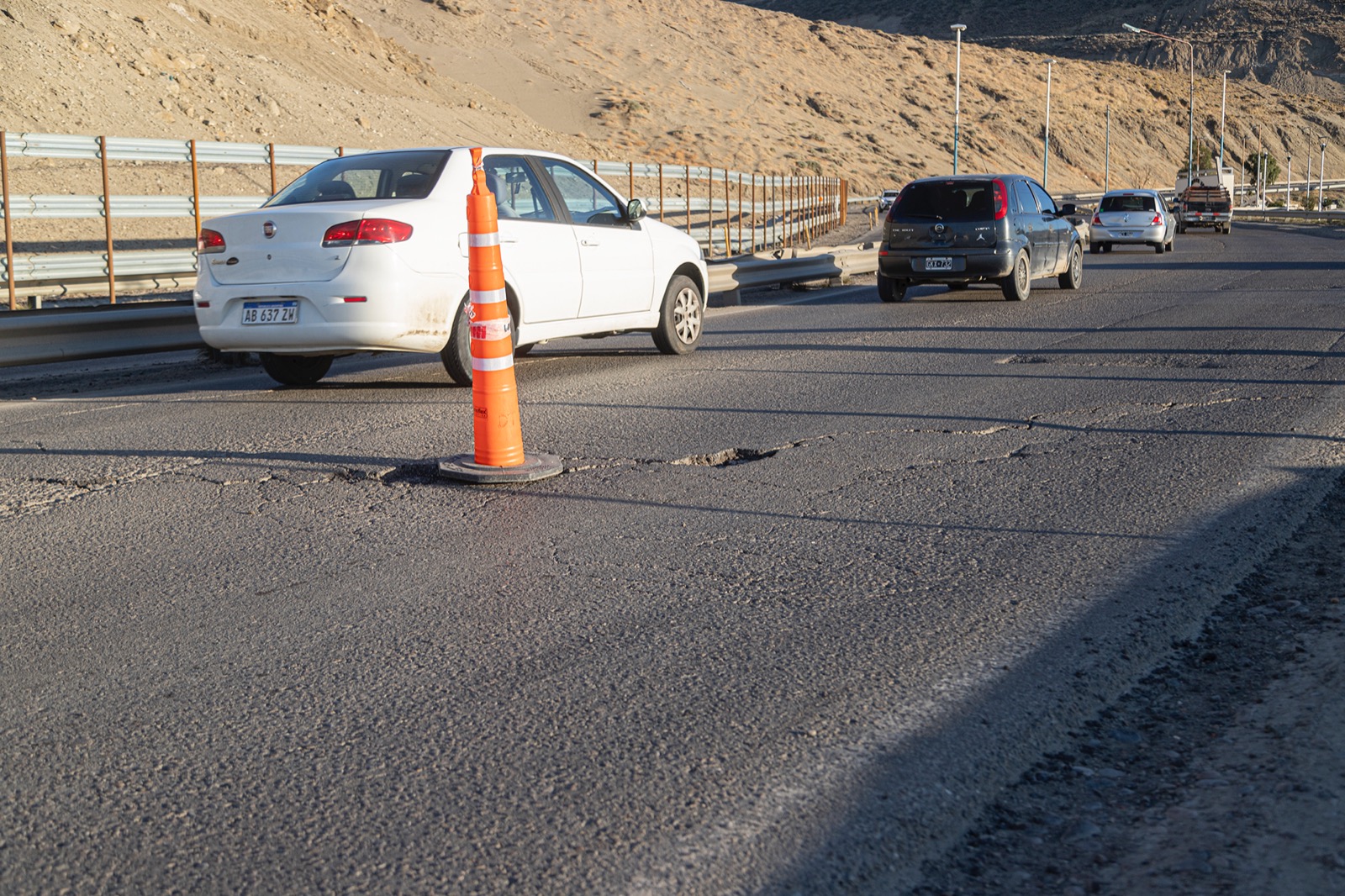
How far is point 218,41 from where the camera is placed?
52688mm

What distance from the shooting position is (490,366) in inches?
258

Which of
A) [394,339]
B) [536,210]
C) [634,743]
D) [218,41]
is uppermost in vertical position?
[218,41]

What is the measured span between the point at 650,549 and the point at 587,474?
1455 mm

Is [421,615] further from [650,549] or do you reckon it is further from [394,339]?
[394,339]

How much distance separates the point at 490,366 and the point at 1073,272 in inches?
552

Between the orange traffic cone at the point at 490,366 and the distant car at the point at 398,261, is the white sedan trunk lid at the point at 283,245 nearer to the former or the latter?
the distant car at the point at 398,261

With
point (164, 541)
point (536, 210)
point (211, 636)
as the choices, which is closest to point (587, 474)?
point (164, 541)

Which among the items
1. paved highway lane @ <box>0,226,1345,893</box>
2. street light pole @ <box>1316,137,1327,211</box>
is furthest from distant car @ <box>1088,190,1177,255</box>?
street light pole @ <box>1316,137,1327,211</box>

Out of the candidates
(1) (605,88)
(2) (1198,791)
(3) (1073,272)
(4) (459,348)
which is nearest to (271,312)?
(4) (459,348)

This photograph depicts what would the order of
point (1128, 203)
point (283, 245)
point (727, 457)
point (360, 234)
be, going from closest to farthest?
point (727, 457)
point (360, 234)
point (283, 245)
point (1128, 203)

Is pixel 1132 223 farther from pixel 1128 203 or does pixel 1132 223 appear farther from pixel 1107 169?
pixel 1107 169

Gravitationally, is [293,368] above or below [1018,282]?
below

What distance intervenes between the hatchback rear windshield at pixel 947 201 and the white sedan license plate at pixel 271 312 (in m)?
9.62

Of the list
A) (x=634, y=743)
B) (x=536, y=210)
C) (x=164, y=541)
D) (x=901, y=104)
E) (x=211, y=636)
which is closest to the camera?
(x=634, y=743)
